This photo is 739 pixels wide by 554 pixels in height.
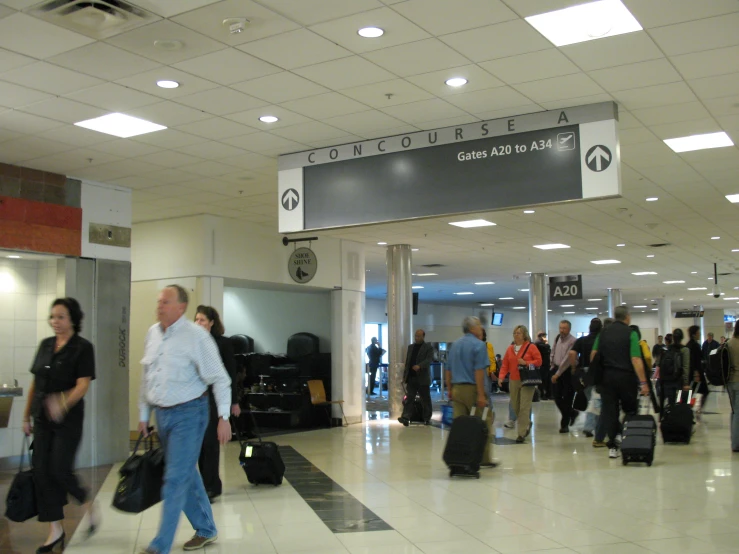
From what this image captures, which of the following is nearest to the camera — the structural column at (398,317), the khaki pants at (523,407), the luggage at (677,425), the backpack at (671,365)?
the luggage at (677,425)

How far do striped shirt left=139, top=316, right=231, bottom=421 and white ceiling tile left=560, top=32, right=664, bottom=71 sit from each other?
3283 millimetres

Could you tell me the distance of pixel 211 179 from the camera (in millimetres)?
9789

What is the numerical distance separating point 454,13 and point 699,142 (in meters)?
4.51

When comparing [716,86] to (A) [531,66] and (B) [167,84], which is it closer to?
(A) [531,66]

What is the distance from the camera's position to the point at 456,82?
20.7 feet

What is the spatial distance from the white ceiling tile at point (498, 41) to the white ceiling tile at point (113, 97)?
2694 mm

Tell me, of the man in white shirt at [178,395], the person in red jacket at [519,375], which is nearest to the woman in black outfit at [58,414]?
the man in white shirt at [178,395]

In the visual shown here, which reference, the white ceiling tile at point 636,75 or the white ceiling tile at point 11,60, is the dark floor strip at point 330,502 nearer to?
the white ceiling tile at point 636,75

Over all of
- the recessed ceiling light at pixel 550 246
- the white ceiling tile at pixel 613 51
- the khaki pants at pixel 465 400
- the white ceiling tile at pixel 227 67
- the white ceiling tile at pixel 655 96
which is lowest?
the khaki pants at pixel 465 400

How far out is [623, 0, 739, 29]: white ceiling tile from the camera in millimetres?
4871

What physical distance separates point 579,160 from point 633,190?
4.64 metres

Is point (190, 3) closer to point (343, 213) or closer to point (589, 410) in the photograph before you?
point (343, 213)

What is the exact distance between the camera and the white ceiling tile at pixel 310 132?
7.52 metres

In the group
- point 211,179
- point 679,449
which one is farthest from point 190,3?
point 679,449
